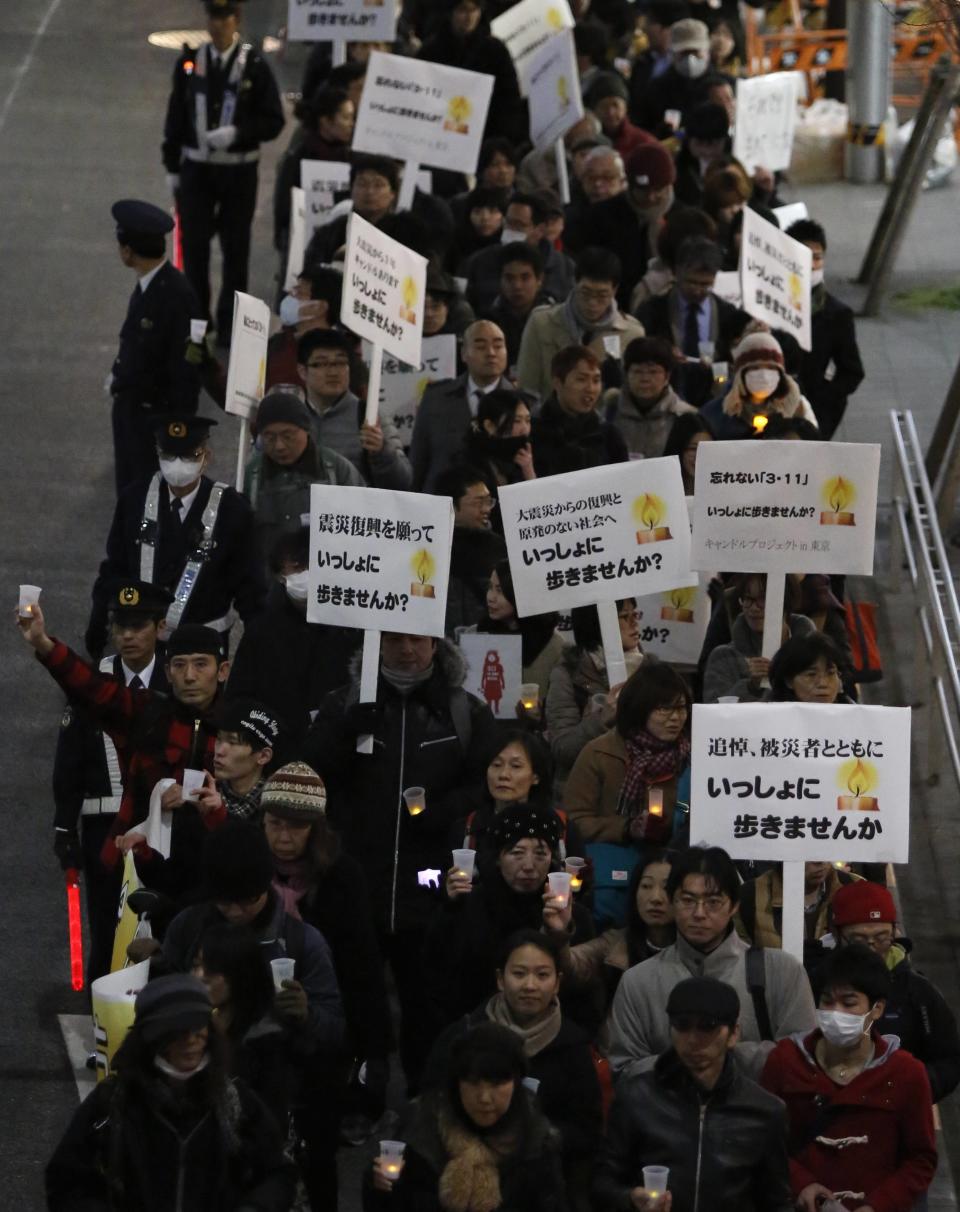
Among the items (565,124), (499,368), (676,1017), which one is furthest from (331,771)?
(565,124)

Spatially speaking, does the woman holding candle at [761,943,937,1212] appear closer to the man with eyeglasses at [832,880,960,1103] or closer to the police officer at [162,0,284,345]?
the man with eyeglasses at [832,880,960,1103]

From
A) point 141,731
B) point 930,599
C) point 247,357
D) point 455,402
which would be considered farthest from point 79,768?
point 930,599

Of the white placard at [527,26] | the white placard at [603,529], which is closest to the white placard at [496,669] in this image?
the white placard at [603,529]

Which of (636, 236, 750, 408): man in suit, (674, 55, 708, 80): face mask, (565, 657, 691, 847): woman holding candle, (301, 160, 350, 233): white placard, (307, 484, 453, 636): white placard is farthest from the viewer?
(674, 55, 708, 80): face mask

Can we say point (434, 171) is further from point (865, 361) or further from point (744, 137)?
point (865, 361)

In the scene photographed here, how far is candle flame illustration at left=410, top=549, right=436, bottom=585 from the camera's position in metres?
9.45

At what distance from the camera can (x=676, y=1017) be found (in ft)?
23.4

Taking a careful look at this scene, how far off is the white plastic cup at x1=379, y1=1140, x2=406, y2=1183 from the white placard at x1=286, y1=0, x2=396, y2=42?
12.5 m

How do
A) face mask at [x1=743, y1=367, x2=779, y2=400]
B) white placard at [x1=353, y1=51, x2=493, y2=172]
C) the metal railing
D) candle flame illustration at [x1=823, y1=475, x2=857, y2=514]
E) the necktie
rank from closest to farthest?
candle flame illustration at [x1=823, y1=475, x2=857, y2=514] < the metal railing < face mask at [x1=743, y1=367, x2=779, y2=400] < the necktie < white placard at [x1=353, y1=51, x2=493, y2=172]

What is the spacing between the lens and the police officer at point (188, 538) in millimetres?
10828

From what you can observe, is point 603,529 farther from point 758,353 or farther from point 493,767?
point 758,353

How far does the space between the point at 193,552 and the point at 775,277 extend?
4.15 meters

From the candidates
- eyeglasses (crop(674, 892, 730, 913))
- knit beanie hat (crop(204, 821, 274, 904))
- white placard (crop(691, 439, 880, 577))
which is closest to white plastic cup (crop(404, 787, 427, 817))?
knit beanie hat (crop(204, 821, 274, 904))

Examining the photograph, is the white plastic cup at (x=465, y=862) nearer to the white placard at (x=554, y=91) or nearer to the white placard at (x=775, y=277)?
the white placard at (x=775, y=277)
